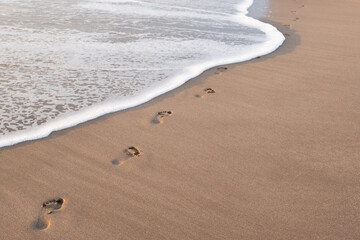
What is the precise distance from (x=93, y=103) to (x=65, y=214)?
1.54 metres

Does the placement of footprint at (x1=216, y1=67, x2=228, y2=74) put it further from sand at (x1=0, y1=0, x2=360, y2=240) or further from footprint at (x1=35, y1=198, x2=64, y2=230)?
footprint at (x1=35, y1=198, x2=64, y2=230)

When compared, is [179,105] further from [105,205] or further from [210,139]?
[105,205]

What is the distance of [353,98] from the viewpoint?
3654 millimetres

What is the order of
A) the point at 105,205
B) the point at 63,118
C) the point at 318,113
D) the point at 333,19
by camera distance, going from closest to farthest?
the point at 105,205 → the point at 63,118 → the point at 318,113 → the point at 333,19

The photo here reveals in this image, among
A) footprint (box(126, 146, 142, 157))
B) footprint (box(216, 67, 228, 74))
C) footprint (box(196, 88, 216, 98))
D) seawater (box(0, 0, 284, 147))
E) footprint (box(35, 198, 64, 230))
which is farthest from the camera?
footprint (box(216, 67, 228, 74))

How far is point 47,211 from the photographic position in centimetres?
204

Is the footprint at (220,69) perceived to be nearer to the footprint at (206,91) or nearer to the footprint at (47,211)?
the footprint at (206,91)

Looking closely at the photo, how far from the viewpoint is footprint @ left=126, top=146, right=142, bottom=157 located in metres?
2.60

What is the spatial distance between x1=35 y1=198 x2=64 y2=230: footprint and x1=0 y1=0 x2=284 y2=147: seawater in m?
0.81

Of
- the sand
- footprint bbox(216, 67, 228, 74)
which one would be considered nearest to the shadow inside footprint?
footprint bbox(216, 67, 228, 74)

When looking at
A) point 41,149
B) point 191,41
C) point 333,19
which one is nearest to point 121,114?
point 41,149

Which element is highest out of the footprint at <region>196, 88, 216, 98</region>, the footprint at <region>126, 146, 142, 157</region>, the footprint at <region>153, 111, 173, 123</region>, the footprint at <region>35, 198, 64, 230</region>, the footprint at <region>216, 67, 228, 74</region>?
the footprint at <region>216, 67, 228, 74</region>

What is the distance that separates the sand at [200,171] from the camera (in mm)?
1965

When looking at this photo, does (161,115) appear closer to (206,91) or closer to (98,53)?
(206,91)
